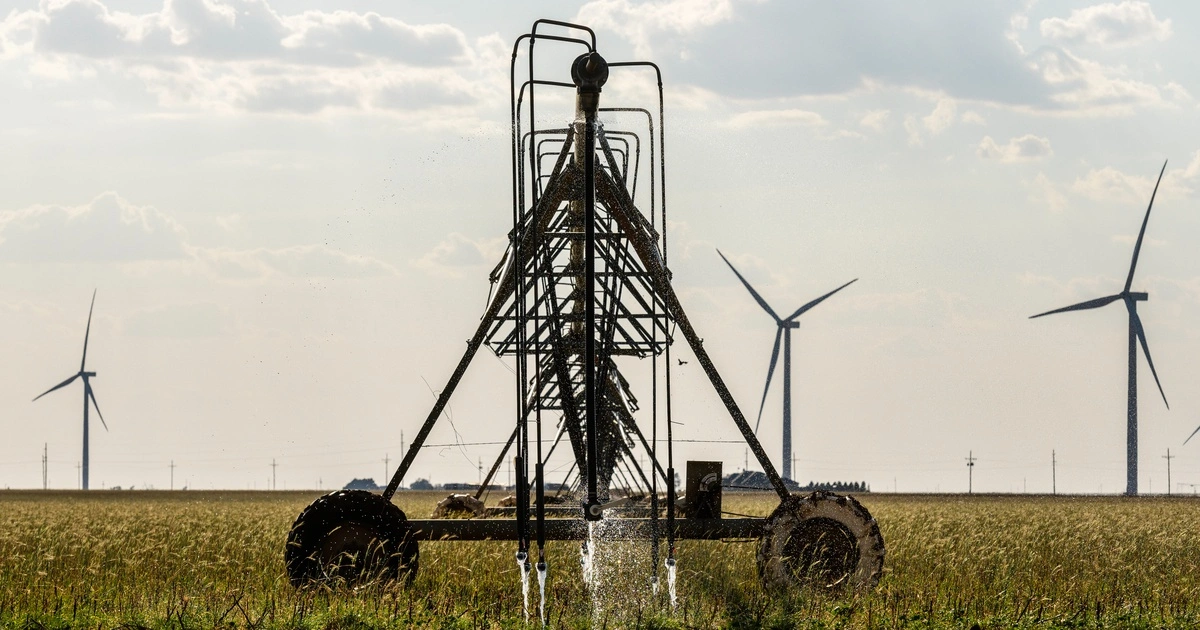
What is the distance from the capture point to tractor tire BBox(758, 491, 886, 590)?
64.3ft

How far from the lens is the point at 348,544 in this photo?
760 inches

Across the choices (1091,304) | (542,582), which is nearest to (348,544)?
(542,582)

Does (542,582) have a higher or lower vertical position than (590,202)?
lower

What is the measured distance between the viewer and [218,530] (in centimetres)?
3180

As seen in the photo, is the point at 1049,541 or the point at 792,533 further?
the point at 1049,541

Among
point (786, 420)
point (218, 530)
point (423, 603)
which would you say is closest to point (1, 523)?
point (218, 530)

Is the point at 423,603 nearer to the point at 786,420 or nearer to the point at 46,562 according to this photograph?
the point at 46,562

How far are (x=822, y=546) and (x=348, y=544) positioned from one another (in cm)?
626

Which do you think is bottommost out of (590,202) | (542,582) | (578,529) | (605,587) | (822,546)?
(605,587)

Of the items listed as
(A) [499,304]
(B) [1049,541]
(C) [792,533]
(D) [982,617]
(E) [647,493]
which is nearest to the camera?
(D) [982,617]

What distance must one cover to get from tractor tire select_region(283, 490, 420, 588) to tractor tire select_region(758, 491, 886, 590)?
481cm

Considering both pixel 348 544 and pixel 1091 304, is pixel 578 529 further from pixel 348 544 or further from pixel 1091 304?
pixel 1091 304

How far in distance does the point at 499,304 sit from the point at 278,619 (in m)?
6.86

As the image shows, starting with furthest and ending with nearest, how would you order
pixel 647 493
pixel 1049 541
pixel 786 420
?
pixel 786 420
pixel 647 493
pixel 1049 541
